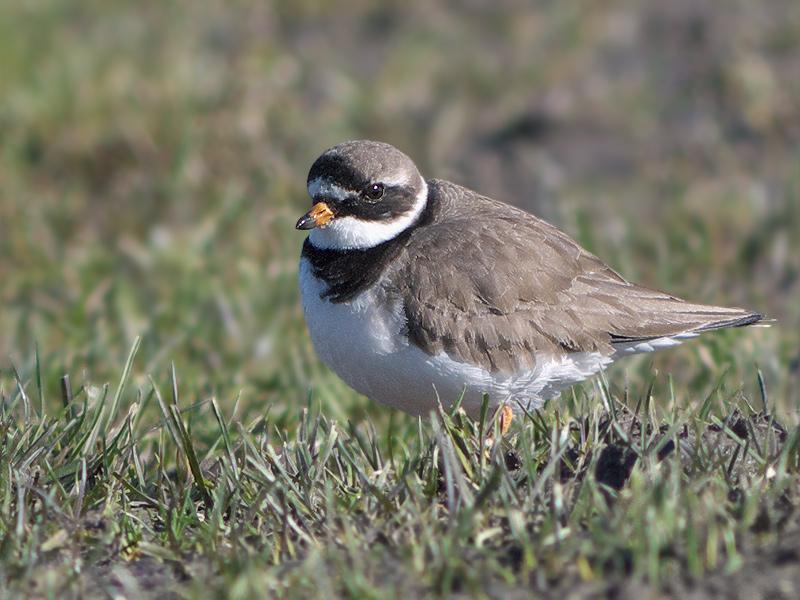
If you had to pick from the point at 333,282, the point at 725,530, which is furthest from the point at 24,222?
the point at 725,530

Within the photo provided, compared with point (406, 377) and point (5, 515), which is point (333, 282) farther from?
point (5, 515)

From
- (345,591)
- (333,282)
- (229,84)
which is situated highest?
(229,84)

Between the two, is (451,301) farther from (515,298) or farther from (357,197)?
(357,197)

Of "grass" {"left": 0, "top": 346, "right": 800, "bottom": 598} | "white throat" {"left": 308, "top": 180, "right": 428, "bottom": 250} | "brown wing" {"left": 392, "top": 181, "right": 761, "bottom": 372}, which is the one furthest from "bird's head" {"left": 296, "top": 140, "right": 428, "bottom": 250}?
"grass" {"left": 0, "top": 346, "right": 800, "bottom": 598}

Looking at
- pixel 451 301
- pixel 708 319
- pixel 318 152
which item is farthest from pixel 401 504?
pixel 318 152

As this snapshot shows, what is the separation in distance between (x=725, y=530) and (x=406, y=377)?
5.66 ft

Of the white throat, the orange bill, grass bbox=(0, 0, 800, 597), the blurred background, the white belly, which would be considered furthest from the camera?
the blurred background

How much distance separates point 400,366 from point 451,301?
35cm

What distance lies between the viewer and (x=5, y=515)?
4.20 metres

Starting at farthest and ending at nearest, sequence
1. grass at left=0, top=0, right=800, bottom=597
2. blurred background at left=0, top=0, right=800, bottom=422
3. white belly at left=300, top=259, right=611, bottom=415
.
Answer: blurred background at left=0, top=0, right=800, bottom=422 < white belly at left=300, top=259, right=611, bottom=415 < grass at left=0, top=0, right=800, bottom=597

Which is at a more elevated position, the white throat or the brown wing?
the white throat

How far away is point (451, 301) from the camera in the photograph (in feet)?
17.2

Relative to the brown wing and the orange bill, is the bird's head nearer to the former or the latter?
the orange bill

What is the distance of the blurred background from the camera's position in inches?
279
